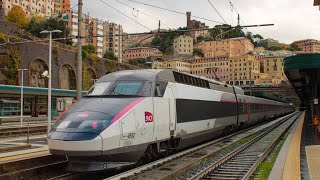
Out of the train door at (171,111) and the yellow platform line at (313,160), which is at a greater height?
the train door at (171,111)

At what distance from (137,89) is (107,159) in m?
2.71

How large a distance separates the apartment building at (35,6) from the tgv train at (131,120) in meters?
120

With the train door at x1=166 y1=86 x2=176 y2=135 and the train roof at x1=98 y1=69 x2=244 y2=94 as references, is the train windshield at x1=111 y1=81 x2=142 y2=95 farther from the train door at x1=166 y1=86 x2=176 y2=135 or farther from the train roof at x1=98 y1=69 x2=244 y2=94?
the train door at x1=166 y1=86 x2=176 y2=135

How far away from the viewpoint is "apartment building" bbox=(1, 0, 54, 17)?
126 meters

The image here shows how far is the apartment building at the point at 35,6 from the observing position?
12556 cm

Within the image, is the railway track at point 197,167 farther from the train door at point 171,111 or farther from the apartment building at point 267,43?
the apartment building at point 267,43

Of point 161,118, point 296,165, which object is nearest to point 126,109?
point 161,118

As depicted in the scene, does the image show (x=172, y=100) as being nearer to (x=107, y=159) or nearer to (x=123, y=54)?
(x=107, y=159)

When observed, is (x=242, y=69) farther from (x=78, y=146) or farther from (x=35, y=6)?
(x=78, y=146)

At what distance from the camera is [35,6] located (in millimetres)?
139000

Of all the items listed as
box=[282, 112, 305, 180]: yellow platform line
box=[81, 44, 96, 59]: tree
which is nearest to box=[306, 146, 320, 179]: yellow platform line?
box=[282, 112, 305, 180]: yellow platform line

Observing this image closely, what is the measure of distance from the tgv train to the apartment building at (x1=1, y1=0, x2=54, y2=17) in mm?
119555

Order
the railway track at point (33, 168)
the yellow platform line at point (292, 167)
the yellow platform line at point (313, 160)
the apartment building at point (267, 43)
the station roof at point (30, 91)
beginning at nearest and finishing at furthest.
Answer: the yellow platform line at point (292, 167)
the railway track at point (33, 168)
the yellow platform line at point (313, 160)
the station roof at point (30, 91)
the apartment building at point (267, 43)

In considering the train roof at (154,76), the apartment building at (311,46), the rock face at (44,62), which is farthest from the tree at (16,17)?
the apartment building at (311,46)
